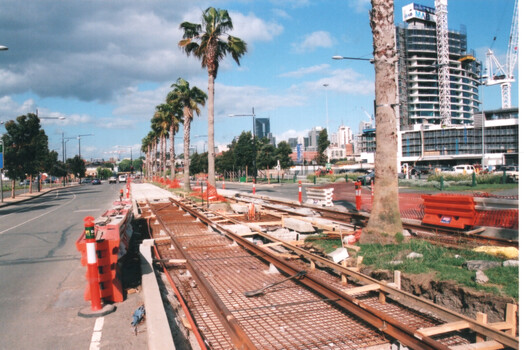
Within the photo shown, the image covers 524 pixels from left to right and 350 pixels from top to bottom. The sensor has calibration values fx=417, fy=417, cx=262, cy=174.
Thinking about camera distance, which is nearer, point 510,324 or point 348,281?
point 510,324

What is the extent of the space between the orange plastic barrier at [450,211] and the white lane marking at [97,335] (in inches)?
366

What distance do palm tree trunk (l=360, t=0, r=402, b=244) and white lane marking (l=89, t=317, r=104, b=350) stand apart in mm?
5651

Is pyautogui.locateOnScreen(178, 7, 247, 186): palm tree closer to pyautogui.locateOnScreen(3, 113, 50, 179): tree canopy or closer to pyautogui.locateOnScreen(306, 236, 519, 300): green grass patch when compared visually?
pyautogui.locateOnScreen(306, 236, 519, 300): green grass patch

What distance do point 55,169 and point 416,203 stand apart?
2772 inches

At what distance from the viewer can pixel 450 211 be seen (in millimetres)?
11703

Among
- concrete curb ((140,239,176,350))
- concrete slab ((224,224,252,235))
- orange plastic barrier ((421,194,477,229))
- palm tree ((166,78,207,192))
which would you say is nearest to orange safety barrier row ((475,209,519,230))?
orange plastic barrier ((421,194,477,229))

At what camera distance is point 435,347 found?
4062 mm

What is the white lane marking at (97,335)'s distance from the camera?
493 centimetres

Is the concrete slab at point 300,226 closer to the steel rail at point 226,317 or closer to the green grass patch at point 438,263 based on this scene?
the green grass patch at point 438,263

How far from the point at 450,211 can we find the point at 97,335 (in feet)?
32.3

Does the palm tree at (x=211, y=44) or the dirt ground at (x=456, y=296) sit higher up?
the palm tree at (x=211, y=44)

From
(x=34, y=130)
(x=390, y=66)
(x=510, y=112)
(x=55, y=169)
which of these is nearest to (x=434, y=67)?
(x=510, y=112)

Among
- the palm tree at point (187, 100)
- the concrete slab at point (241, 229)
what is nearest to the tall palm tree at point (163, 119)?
the palm tree at point (187, 100)

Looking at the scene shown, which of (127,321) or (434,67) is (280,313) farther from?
(434,67)
